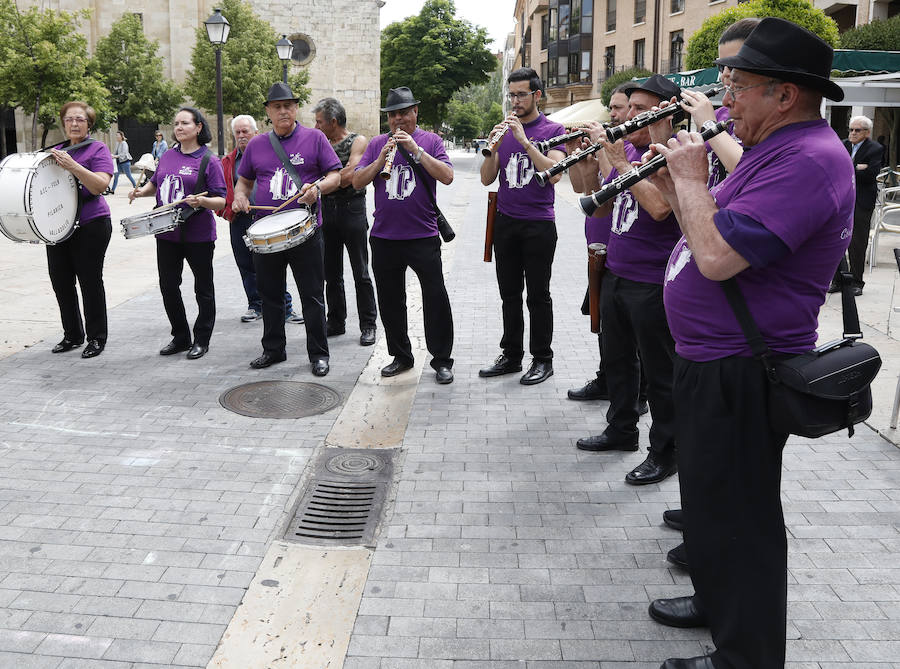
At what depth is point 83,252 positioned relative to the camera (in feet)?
21.5

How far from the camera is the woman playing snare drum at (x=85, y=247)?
21.0 feet

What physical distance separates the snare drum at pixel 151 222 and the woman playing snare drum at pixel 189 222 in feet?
0.38

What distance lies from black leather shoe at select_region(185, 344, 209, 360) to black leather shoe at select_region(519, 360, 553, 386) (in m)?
2.68

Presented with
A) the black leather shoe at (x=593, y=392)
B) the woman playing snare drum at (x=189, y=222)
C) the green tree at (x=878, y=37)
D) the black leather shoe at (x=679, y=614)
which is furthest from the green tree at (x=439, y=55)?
the black leather shoe at (x=679, y=614)

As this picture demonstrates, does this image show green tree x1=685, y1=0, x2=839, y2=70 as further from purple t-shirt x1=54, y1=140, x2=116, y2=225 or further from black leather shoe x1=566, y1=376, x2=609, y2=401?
purple t-shirt x1=54, y1=140, x2=116, y2=225

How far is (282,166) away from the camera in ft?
20.3

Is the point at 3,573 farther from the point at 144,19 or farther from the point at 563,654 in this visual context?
the point at 144,19

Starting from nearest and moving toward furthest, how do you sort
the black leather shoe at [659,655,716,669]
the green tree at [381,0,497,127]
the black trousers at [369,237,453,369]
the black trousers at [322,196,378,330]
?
the black leather shoe at [659,655,716,669]
the black trousers at [369,237,453,369]
the black trousers at [322,196,378,330]
the green tree at [381,0,497,127]

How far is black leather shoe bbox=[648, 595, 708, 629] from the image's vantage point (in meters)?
2.98

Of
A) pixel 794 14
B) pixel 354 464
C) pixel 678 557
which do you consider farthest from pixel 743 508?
pixel 794 14

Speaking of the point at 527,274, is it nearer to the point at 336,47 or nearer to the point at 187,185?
the point at 187,185

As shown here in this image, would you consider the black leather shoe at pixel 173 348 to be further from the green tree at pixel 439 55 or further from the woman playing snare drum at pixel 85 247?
the green tree at pixel 439 55

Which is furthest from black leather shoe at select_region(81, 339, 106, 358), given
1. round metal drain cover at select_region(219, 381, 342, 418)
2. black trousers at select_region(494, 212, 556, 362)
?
black trousers at select_region(494, 212, 556, 362)

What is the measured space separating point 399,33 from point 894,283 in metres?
59.2
